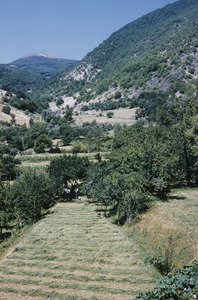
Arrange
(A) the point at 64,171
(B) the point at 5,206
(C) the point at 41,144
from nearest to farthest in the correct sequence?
(B) the point at 5,206, (A) the point at 64,171, (C) the point at 41,144

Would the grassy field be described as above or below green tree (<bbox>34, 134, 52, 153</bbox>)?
below

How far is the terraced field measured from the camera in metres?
12.6

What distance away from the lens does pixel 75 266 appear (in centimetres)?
1497

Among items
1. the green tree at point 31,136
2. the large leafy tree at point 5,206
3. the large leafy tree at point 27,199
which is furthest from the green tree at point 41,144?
the large leafy tree at point 5,206

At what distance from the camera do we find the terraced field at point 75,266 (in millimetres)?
12625

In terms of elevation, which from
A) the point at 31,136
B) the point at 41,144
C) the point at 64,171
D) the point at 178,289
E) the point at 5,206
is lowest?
the point at 5,206

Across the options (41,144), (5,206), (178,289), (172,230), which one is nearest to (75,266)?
(172,230)

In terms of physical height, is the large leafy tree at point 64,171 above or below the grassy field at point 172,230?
above

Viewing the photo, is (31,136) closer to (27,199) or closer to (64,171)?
(64,171)

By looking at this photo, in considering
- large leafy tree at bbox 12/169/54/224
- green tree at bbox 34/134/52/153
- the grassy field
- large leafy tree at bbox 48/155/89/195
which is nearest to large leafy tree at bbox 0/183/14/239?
large leafy tree at bbox 12/169/54/224

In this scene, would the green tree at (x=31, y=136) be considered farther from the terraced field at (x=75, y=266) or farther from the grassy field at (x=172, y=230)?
the grassy field at (x=172, y=230)

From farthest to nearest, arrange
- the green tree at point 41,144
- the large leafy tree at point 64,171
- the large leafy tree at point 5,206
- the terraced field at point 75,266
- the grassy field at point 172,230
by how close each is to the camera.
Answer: the green tree at point 41,144, the large leafy tree at point 64,171, the large leafy tree at point 5,206, the grassy field at point 172,230, the terraced field at point 75,266

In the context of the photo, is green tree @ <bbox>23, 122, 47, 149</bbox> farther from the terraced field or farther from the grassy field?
the grassy field

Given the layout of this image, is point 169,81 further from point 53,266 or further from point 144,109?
point 53,266
